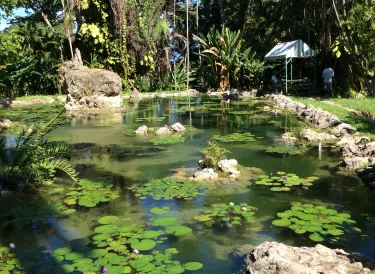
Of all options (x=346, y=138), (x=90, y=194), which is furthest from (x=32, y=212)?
(x=346, y=138)

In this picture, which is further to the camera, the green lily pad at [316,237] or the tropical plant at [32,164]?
the tropical plant at [32,164]

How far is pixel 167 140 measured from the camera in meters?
8.88

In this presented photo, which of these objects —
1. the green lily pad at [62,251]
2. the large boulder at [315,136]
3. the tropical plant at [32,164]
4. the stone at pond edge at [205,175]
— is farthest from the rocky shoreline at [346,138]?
the green lily pad at [62,251]

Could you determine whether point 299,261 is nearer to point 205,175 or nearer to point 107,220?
point 107,220

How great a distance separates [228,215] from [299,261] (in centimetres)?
146

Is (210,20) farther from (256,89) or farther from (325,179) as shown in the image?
(325,179)

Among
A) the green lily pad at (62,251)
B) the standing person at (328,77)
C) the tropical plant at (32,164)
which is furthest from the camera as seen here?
the standing person at (328,77)

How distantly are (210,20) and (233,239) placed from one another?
27.0 meters

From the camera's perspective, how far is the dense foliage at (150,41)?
18.7 metres

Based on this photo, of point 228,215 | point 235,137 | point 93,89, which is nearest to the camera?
point 228,215

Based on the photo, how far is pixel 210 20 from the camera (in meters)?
29.2

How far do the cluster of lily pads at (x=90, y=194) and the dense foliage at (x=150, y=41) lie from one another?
Answer: 1318 cm

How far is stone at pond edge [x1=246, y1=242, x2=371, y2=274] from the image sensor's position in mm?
2939

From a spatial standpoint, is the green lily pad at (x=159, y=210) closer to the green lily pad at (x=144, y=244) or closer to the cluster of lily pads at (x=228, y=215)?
the cluster of lily pads at (x=228, y=215)
